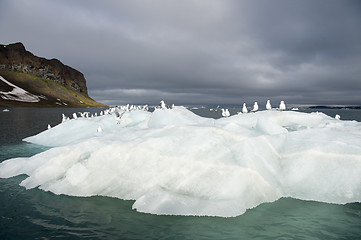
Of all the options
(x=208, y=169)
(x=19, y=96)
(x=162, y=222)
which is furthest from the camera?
(x=19, y=96)

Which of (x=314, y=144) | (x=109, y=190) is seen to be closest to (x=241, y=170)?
(x=314, y=144)

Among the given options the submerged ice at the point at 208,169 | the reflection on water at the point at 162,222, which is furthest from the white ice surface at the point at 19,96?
the reflection on water at the point at 162,222

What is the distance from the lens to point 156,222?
7.89 metres

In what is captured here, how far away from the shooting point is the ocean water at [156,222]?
7.21 m

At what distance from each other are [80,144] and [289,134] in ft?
33.2

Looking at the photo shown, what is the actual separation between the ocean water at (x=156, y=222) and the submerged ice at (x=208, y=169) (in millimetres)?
379

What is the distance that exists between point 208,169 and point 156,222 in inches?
112

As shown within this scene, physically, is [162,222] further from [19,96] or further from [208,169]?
[19,96]

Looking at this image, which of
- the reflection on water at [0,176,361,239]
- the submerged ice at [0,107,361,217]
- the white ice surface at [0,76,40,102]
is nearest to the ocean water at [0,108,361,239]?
the reflection on water at [0,176,361,239]

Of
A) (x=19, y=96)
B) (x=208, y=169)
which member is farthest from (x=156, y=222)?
(x=19, y=96)

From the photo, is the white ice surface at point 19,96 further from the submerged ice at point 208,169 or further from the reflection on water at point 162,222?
the reflection on water at point 162,222

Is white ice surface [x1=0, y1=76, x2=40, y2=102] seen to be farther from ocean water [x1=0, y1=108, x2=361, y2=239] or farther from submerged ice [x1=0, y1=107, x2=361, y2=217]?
ocean water [x1=0, y1=108, x2=361, y2=239]

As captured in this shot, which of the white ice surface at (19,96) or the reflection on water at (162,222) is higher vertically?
the white ice surface at (19,96)

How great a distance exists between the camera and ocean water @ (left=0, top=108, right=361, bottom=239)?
721 centimetres
